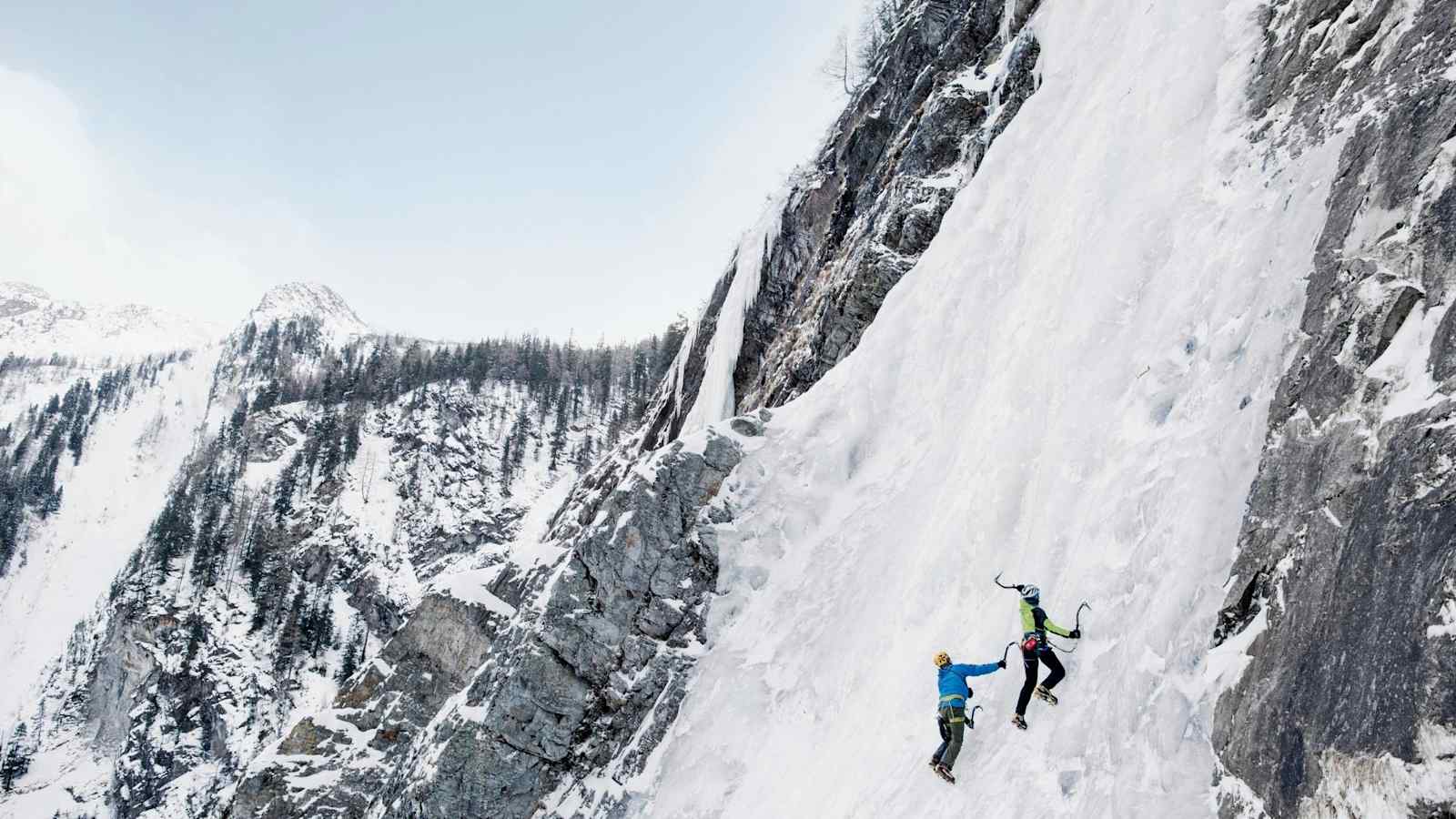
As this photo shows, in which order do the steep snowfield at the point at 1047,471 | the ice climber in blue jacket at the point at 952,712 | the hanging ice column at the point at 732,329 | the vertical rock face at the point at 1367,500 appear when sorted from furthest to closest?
the hanging ice column at the point at 732,329, the ice climber in blue jacket at the point at 952,712, the steep snowfield at the point at 1047,471, the vertical rock face at the point at 1367,500

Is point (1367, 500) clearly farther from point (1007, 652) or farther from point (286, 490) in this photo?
point (286, 490)

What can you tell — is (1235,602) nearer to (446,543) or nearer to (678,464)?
(678,464)

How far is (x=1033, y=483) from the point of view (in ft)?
34.7

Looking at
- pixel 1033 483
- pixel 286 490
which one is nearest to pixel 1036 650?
pixel 1033 483

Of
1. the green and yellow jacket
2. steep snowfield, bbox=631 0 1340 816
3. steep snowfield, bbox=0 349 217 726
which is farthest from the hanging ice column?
steep snowfield, bbox=0 349 217 726

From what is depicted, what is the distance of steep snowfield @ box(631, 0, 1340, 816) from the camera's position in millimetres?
7414

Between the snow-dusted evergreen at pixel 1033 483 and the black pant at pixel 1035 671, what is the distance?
0.65 feet

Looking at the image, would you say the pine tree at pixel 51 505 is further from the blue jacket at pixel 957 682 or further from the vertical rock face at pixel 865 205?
the blue jacket at pixel 957 682

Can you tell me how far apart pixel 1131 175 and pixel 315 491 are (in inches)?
3645

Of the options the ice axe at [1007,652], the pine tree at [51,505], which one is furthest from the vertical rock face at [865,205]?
the pine tree at [51,505]

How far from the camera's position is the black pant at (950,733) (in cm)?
841

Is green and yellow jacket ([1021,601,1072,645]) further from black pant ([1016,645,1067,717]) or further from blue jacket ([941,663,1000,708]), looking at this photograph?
blue jacket ([941,663,1000,708])

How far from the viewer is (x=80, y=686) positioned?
248ft

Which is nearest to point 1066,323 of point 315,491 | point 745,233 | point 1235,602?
point 1235,602
